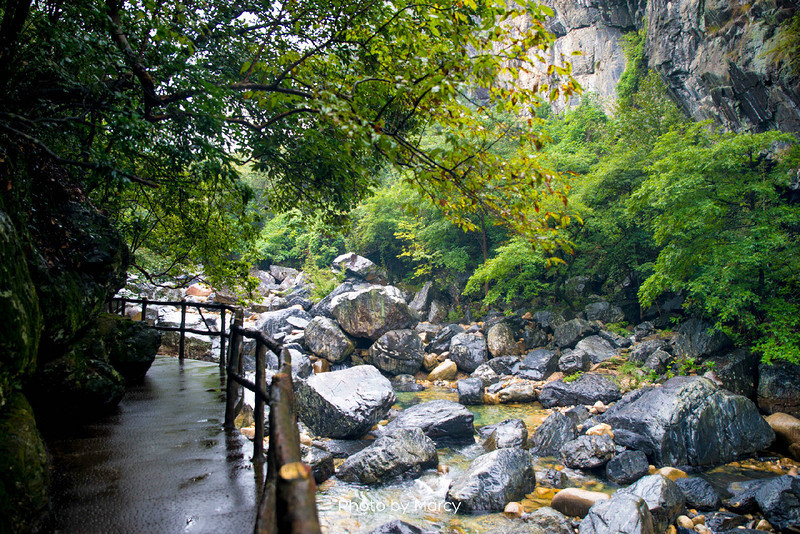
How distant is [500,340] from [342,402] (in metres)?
9.72

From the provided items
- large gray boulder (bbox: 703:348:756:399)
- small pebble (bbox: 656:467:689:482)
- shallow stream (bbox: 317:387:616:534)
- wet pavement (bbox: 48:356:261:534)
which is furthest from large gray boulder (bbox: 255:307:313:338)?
large gray boulder (bbox: 703:348:756:399)

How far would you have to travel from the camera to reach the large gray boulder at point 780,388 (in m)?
9.69

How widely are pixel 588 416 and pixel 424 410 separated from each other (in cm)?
418

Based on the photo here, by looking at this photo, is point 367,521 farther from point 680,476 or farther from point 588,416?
point 588,416

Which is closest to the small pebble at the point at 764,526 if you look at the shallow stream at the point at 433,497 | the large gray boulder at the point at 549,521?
the shallow stream at the point at 433,497

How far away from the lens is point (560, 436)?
29.2ft

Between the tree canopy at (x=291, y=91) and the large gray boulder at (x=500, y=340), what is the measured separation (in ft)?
41.8

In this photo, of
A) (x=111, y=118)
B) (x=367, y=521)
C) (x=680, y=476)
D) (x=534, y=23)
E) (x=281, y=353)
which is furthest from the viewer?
(x=680, y=476)

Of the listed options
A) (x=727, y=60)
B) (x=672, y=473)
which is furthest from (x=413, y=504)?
(x=727, y=60)

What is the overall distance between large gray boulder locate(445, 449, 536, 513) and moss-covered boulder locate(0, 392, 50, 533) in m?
5.65

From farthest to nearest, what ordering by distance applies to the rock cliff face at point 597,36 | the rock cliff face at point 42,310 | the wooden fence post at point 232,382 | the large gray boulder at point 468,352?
the rock cliff face at point 597,36, the large gray boulder at point 468,352, the wooden fence post at point 232,382, the rock cliff face at point 42,310

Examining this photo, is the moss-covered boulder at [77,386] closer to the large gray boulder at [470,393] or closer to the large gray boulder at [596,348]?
the large gray boulder at [470,393]

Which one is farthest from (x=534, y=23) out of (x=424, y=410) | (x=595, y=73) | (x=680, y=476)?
(x=595, y=73)

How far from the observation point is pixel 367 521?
6168mm
